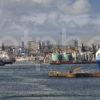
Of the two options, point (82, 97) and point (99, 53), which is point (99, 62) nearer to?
point (99, 53)

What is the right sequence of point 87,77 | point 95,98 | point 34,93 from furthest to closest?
point 87,77 → point 34,93 → point 95,98

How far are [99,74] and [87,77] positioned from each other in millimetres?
3898

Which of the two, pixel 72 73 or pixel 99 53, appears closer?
pixel 72 73

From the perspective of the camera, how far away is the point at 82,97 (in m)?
80.3

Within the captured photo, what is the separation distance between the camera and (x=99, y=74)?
145 metres

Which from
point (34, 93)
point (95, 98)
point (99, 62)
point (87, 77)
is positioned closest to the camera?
point (95, 98)

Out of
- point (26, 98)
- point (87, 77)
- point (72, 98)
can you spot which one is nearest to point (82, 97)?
point (72, 98)

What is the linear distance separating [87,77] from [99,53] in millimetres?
22774

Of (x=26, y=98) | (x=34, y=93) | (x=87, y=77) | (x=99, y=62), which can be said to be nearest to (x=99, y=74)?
(x=87, y=77)

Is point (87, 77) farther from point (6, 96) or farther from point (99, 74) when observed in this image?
point (6, 96)

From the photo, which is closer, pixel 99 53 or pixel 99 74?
pixel 99 74

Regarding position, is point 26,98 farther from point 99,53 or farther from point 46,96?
point 99,53

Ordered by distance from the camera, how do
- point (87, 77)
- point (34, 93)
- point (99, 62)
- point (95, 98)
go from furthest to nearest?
point (99, 62) → point (87, 77) → point (34, 93) → point (95, 98)

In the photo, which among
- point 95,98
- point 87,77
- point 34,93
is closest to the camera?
point 95,98
